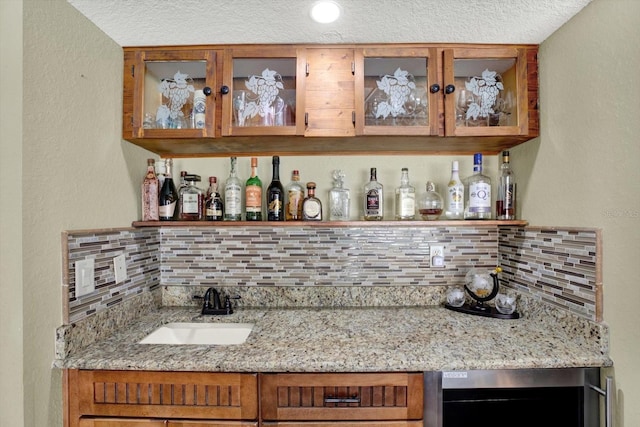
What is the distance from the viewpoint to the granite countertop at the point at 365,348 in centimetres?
105

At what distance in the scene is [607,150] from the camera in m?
1.06

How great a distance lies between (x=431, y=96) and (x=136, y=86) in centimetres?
130

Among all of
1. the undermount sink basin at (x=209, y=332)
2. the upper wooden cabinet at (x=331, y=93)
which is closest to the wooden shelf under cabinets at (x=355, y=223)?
the upper wooden cabinet at (x=331, y=93)

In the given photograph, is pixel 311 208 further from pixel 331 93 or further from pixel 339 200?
pixel 331 93

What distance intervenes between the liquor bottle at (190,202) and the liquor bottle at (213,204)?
4cm

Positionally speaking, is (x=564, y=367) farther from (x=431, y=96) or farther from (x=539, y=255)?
(x=431, y=96)

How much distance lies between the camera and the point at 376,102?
142 centimetres

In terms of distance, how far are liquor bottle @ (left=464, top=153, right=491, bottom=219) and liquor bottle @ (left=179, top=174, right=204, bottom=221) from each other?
4.39ft

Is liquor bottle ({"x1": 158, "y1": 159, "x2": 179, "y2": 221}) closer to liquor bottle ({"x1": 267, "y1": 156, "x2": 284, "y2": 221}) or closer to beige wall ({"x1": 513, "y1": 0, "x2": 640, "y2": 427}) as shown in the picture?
liquor bottle ({"x1": 267, "y1": 156, "x2": 284, "y2": 221})

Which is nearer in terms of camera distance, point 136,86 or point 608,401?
point 608,401

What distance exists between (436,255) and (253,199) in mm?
993

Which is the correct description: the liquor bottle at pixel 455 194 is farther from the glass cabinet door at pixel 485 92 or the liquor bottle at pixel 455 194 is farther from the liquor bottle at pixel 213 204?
the liquor bottle at pixel 213 204

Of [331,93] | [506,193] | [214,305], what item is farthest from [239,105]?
[506,193]

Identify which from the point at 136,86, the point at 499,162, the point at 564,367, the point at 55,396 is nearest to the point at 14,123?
the point at 136,86
